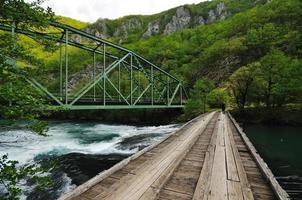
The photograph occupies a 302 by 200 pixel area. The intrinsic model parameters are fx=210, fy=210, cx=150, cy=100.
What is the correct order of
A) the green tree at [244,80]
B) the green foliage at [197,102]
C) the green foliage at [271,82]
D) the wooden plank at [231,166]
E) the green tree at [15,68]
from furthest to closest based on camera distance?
the green foliage at [197,102] < the green tree at [244,80] < the green foliage at [271,82] < the wooden plank at [231,166] < the green tree at [15,68]

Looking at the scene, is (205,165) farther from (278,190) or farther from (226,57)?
(226,57)

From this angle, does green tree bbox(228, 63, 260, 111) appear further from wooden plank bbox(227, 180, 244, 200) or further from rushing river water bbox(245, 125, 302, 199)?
wooden plank bbox(227, 180, 244, 200)

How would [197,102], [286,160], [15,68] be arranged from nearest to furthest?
[15,68], [286,160], [197,102]

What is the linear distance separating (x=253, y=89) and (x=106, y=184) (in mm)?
39837

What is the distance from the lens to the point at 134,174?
554 centimetres

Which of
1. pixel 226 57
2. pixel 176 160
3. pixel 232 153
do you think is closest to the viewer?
pixel 176 160

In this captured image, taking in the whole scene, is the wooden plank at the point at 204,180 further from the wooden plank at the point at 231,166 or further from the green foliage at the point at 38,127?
the green foliage at the point at 38,127

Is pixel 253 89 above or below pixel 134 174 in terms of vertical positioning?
above

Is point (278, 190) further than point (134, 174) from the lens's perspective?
No

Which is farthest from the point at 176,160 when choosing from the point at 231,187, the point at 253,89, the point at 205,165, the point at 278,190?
the point at 253,89

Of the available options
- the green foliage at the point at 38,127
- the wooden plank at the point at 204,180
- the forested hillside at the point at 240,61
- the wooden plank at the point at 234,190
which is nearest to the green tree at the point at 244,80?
the forested hillside at the point at 240,61

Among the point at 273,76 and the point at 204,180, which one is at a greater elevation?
the point at 273,76

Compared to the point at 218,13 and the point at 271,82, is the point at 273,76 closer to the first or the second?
the point at 271,82

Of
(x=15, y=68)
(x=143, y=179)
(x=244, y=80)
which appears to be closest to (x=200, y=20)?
(x=244, y=80)
